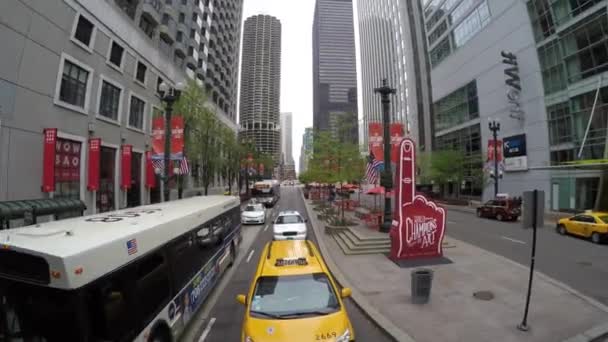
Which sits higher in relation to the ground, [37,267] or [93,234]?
[93,234]

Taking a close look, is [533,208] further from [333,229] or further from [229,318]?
[333,229]

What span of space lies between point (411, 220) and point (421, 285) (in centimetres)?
451

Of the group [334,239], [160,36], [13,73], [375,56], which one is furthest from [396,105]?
[13,73]

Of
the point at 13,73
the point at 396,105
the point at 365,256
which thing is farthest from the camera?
the point at 396,105

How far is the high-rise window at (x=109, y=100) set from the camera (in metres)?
22.5

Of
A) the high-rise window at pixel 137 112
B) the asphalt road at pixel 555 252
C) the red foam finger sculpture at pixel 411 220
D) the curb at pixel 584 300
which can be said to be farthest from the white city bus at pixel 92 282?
the high-rise window at pixel 137 112

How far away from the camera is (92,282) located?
3.57 m

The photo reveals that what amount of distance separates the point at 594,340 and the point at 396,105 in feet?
270

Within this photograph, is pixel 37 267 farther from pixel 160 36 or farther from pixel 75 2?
pixel 160 36

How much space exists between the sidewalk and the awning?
11302 millimetres

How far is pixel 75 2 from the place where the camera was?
63.1ft

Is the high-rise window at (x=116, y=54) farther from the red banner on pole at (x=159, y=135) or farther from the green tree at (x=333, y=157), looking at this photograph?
the green tree at (x=333, y=157)

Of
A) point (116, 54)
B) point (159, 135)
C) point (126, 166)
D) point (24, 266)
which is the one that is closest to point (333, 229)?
point (159, 135)

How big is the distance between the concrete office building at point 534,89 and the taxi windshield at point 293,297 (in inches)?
1021
